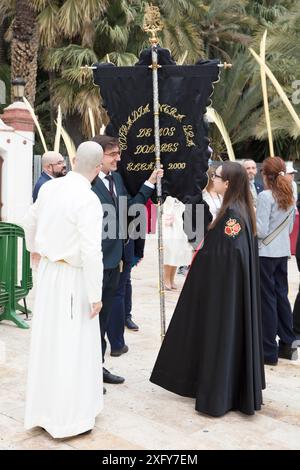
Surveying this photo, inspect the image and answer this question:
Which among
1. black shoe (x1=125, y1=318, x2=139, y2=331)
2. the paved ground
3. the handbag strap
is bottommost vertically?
the paved ground

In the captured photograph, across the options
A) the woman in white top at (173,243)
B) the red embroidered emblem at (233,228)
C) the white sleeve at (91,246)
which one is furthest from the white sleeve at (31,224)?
the woman in white top at (173,243)

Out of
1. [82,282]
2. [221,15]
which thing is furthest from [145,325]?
[221,15]

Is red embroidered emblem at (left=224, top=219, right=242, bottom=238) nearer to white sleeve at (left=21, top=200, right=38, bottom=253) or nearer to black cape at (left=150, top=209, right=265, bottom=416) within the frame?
black cape at (left=150, top=209, right=265, bottom=416)

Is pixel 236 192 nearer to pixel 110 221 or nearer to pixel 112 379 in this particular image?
pixel 110 221

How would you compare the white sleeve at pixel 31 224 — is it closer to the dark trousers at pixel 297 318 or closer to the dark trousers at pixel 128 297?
the dark trousers at pixel 128 297

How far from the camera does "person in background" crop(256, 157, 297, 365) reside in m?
5.22

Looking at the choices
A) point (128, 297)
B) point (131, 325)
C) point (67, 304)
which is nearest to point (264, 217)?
point (128, 297)

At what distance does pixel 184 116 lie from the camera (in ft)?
16.3

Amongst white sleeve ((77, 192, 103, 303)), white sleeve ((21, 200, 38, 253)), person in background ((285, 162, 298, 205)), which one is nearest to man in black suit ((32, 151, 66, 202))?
person in background ((285, 162, 298, 205))

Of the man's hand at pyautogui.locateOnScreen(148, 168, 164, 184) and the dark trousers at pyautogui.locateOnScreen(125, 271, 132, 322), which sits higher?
the man's hand at pyautogui.locateOnScreen(148, 168, 164, 184)
